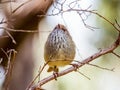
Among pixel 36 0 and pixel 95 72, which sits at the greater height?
pixel 36 0

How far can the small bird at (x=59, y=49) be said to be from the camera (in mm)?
1530

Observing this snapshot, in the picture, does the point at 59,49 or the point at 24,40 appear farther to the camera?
the point at 24,40

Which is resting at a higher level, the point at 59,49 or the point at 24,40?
the point at 59,49

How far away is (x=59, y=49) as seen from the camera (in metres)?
1.56

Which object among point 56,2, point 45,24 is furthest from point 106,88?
point 56,2

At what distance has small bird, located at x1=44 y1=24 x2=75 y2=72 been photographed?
1.53 m

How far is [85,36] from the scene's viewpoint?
14.2 feet

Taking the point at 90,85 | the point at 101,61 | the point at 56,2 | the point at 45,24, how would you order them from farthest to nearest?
1. the point at 90,85
2. the point at 101,61
3. the point at 45,24
4. the point at 56,2

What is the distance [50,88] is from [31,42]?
1.41 m

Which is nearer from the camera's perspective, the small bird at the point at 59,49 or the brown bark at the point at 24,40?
the small bird at the point at 59,49

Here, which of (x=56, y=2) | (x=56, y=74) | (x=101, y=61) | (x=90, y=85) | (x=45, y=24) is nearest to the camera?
(x=56, y=74)

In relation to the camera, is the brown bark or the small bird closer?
the small bird

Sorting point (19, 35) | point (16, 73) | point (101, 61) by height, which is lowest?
point (101, 61)

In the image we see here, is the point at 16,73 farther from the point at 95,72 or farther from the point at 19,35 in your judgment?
the point at 95,72
